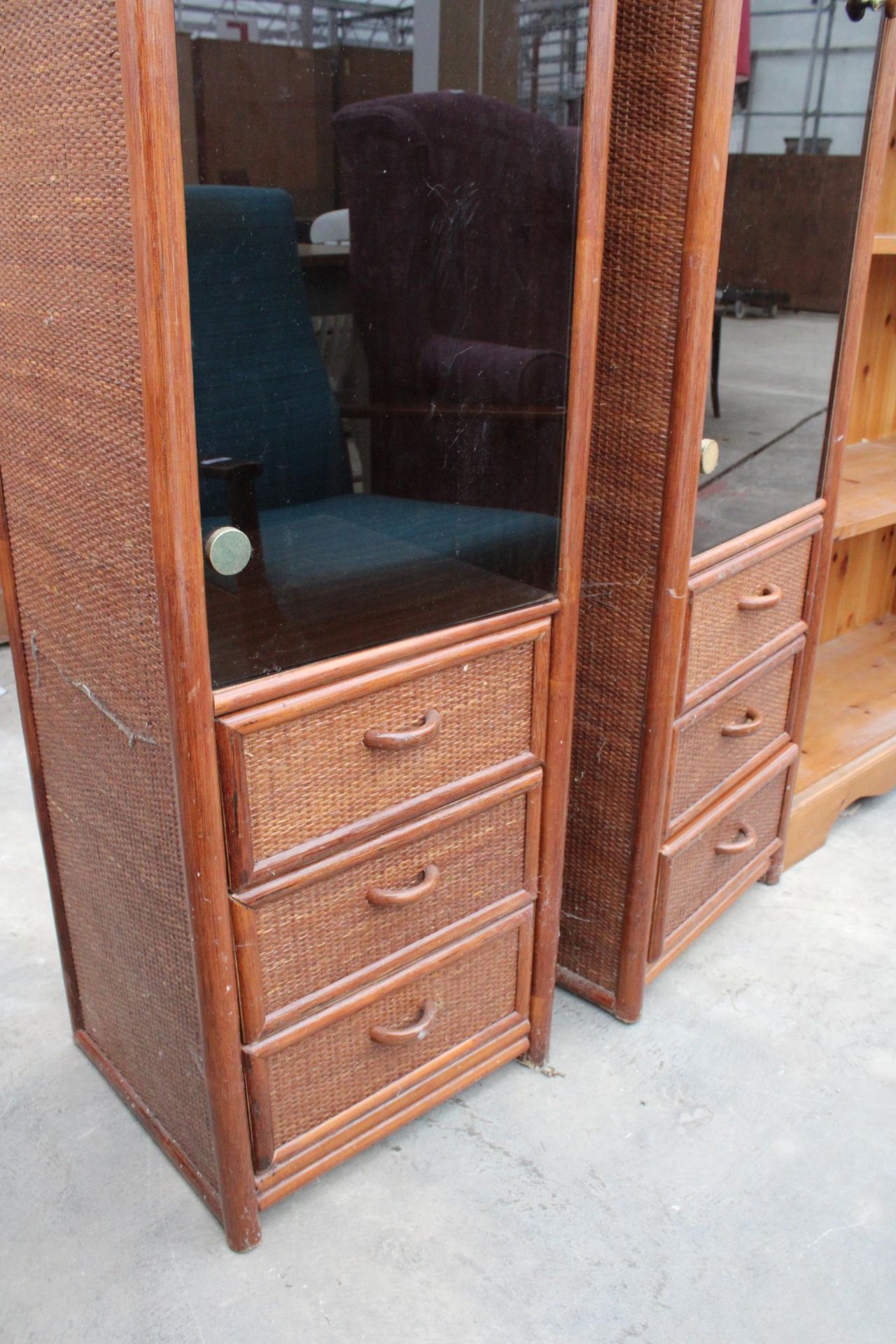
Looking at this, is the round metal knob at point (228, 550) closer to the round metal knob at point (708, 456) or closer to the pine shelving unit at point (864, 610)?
the round metal knob at point (708, 456)

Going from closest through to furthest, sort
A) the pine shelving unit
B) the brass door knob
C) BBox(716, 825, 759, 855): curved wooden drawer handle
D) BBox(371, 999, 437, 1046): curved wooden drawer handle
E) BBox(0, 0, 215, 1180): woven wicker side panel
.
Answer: BBox(0, 0, 215, 1180): woven wicker side panel → BBox(371, 999, 437, 1046): curved wooden drawer handle → the brass door knob → BBox(716, 825, 759, 855): curved wooden drawer handle → the pine shelving unit

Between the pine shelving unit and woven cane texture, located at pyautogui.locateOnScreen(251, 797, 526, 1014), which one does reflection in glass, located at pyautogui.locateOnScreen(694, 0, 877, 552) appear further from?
woven cane texture, located at pyautogui.locateOnScreen(251, 797, 526, 1014)

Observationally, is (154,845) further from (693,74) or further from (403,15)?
(693,74)

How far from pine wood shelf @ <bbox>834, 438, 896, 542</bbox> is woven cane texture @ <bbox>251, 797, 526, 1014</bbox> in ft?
2.83

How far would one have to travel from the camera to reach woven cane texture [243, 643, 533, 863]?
1.06 metres

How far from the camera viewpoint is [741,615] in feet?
5.11

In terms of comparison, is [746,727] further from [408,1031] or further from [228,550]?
[228,550]

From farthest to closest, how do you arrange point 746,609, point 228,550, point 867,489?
point 867,489 < point 746,609 < point 228,550

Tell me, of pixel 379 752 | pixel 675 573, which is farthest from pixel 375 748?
pixel 675 573

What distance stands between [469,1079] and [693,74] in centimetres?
126

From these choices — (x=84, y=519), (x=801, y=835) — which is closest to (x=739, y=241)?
(x=84, y=519)

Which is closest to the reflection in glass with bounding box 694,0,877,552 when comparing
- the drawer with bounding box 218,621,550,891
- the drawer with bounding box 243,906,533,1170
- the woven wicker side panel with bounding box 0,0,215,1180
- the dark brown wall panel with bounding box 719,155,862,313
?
the dark brown wall panel with bounding box 719,155,862,313

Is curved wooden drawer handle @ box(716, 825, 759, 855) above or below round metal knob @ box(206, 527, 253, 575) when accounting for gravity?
below

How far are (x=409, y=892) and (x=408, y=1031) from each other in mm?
208
